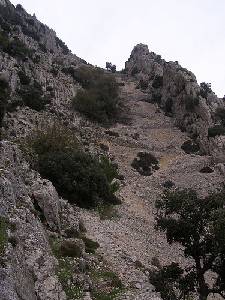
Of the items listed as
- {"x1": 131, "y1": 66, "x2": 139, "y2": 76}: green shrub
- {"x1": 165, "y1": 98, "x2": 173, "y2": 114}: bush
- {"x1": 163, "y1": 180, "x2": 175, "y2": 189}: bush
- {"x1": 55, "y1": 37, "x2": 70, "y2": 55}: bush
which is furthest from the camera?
{"x1": 55, "y1": 37, "x2": 70, "y2": 55}: bush

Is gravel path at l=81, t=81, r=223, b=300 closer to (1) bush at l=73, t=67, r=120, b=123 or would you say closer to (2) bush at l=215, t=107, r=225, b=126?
(1) bush at l=73, t=67, r=120, b=123

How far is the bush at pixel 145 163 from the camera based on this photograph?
5341cm

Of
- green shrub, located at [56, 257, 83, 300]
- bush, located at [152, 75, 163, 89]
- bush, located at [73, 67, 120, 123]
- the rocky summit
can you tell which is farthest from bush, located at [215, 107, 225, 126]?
green shrub, located at [56, 257, 83, 300]

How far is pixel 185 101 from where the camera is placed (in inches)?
2729

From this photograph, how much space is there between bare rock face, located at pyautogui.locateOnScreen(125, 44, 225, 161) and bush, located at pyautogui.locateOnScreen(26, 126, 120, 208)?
18.4 m

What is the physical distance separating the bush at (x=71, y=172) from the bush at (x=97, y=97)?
1916cm

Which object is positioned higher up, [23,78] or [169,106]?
[169,106]

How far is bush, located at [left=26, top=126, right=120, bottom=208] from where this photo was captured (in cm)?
3847

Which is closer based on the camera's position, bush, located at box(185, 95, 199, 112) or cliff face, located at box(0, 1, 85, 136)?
cliff face, located at box(0, 1, 85, 136)

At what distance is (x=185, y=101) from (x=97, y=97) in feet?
39.2

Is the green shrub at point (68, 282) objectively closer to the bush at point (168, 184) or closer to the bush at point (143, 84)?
the bush at point (168, 184)

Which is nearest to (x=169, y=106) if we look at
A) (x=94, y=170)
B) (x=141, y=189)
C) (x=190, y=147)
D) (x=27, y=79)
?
(x=190, y=147)

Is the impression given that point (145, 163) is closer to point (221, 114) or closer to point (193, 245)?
point (221, 114)

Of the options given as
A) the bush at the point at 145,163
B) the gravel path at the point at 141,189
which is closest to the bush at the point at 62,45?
the gravel path at the point at 141,189
